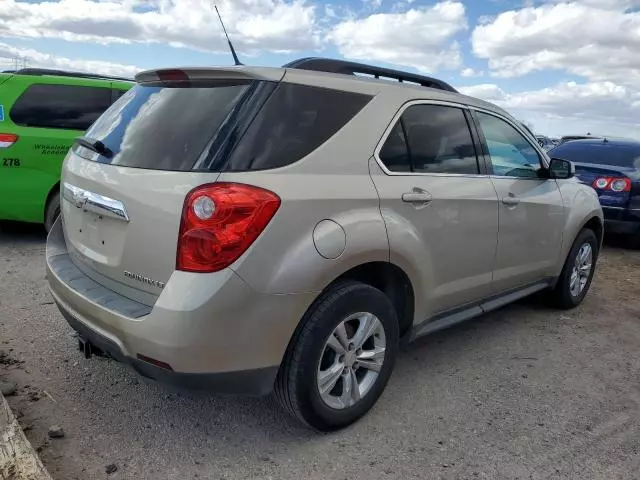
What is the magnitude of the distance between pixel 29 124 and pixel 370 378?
4.70 m

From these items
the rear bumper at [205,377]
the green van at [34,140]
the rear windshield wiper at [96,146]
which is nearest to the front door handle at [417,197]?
the rear bumper at [205,377]

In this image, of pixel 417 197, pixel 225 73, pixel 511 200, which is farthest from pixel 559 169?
pixel 225 73

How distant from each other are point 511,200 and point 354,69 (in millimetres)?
1413

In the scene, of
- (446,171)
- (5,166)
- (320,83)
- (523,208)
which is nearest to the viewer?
(320,83)

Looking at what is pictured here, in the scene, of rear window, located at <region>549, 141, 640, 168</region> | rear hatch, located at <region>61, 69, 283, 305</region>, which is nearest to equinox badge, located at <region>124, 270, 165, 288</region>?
rear hatch, located at <region>61, 69, 283, 305</region>

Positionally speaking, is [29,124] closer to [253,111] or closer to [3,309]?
[3,309]

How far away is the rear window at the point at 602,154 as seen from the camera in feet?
26.6

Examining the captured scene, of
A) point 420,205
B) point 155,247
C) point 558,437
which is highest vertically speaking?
point 420,205

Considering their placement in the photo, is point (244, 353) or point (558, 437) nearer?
point (244, 353)

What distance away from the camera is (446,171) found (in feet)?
11.3

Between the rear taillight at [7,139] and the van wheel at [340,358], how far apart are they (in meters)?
4.49

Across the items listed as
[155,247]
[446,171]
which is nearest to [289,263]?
[155,247]

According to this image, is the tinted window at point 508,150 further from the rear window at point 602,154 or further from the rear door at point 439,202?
the rear window at point 602,154

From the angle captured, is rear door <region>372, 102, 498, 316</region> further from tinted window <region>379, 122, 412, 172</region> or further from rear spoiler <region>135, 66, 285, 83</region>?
rear spoiler <region>135, 66, 285, 83</region>
